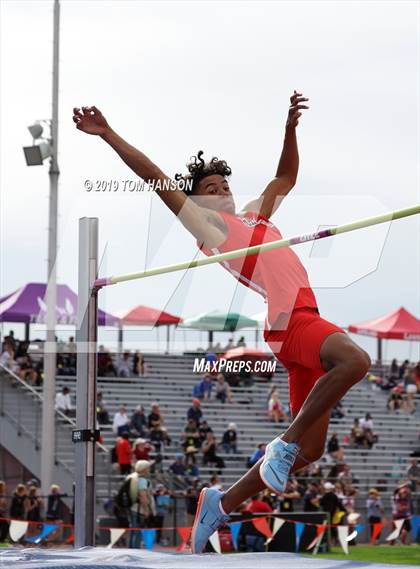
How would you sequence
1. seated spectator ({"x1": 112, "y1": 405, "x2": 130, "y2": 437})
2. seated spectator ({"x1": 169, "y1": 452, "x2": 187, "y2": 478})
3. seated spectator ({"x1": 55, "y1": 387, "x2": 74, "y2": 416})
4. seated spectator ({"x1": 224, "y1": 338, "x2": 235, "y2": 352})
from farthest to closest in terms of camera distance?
seated spectator ({"x1": 55, "y1": 387, "x2": 74, "y2": 416}) → seated spectator ({"x1": 112, "y1": 405, "x2": 130, "y2": 437}) → seated spectator ({"x1": 169, "y1": 452, "x2": 187, "y2": 478}) → seated spectator ({"x1": 224, "y1": 338, "x2": 235, "y2": 352})

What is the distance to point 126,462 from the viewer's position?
14.4 metres

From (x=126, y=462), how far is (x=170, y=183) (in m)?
10.3

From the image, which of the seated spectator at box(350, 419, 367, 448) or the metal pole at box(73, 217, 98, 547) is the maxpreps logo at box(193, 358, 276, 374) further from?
the seated spectator at box(350, 419, 367, 448)

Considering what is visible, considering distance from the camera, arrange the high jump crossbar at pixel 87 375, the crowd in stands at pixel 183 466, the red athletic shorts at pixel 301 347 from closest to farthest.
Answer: the red athletic shorts at pixel 301 347, the high jump crossbar at pixel 87 375, the crowd in stands at pixel 183 466

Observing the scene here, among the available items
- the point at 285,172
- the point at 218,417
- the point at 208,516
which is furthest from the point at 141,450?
the point at 208,516

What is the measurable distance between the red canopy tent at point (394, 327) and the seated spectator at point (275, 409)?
247 inches

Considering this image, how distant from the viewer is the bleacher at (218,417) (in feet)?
53.4

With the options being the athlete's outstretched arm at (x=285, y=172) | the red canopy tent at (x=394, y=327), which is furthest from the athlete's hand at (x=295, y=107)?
the red canopy tent at (x=394, y=327)

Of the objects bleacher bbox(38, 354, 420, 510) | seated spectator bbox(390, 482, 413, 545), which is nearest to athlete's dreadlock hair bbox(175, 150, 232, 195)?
bleacher bbox(38, 354, 420, 510)

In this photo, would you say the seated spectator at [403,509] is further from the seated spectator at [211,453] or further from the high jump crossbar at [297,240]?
the high jump crossbar at [297,240]

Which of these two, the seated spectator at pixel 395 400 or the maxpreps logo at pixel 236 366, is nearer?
the maxpreps logo at pixel 236 366

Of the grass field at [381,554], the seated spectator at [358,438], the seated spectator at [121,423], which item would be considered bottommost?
the grass field at [381,554]

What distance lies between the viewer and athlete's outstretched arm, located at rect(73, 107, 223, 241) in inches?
176

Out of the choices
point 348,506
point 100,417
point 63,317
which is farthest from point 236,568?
point 100,417
